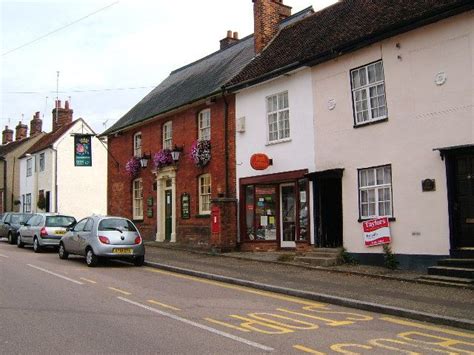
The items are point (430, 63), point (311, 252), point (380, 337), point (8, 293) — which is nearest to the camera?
point (380, 337)

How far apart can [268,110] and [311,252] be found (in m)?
5.39

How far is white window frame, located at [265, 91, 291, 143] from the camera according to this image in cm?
1709

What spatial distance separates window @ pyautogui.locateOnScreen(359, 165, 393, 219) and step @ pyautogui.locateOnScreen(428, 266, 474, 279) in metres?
2.15

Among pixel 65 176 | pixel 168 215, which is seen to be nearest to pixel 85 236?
pixel 168 215

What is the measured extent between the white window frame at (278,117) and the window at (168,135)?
664 centimetres

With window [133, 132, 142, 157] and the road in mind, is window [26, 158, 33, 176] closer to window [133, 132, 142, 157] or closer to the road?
window [133, 132, 142, 157]

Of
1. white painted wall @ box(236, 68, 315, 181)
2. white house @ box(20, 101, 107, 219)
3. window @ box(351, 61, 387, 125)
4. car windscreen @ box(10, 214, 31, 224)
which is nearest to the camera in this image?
window @ box(351, 61, 387, 125)

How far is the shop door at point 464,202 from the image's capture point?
11.7 m

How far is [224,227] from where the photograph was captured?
18.3 meters

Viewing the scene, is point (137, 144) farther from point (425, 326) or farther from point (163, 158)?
point (425, 326)

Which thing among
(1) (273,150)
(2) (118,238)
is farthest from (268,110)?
(2) (118,238)

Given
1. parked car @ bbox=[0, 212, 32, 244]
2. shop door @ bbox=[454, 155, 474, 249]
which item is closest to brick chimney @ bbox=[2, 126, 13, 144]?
parked car @ bbox=[0, 212, 32, 244]

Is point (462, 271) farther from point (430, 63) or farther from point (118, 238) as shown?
point (118, 238)

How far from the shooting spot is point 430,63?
12656mm
